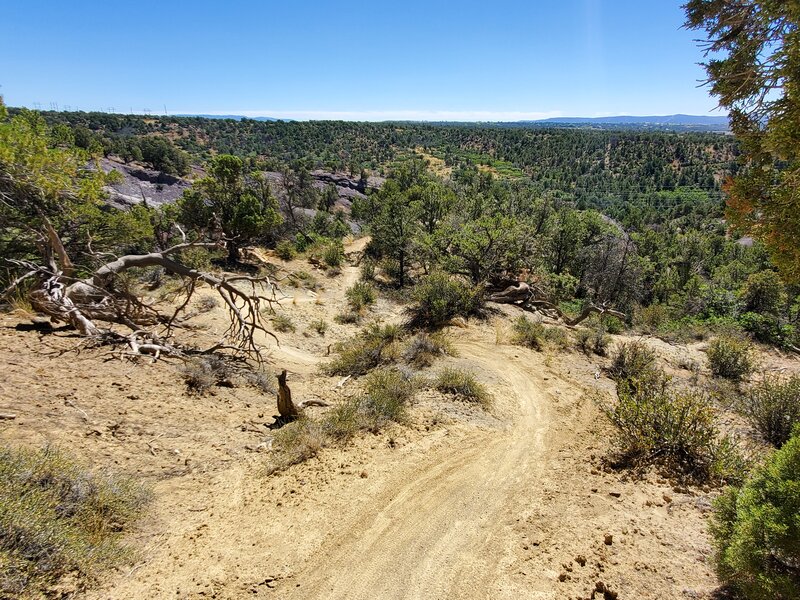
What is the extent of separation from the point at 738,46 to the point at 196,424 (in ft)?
35.3

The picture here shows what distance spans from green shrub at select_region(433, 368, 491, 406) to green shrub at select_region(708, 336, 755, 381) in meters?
7.36

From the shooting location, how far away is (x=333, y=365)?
10.7 m

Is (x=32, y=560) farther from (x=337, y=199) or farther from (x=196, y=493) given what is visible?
(x=337, y=199)

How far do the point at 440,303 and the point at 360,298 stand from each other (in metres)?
→ 4.62

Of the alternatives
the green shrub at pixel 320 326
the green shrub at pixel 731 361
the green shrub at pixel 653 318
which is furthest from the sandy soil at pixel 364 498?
the green shrub at pixel 653 318

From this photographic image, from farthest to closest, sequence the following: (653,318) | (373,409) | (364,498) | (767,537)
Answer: (653,318), (373,409), (364,498), (767,537)

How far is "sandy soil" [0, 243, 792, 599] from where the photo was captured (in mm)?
3930

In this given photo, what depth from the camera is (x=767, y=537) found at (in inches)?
114

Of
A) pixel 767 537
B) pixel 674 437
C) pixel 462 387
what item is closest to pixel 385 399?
pixel 462 387

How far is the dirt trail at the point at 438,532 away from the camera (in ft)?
13.1

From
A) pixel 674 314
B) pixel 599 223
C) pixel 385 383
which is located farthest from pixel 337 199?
pixel 385 383

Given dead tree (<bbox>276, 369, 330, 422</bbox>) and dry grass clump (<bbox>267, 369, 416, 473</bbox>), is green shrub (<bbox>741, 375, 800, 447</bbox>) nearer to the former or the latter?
dry grass clump (<bbox>267, 369, 416, 473</bbox>)

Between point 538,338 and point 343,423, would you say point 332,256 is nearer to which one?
point 538,338

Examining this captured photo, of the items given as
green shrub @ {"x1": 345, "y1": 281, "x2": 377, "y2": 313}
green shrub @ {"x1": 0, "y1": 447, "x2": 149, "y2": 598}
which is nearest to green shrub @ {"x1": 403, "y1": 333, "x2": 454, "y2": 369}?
green shrub @ {"x1": 345, "y1": 281, "x2": 377, "y2": 313}
